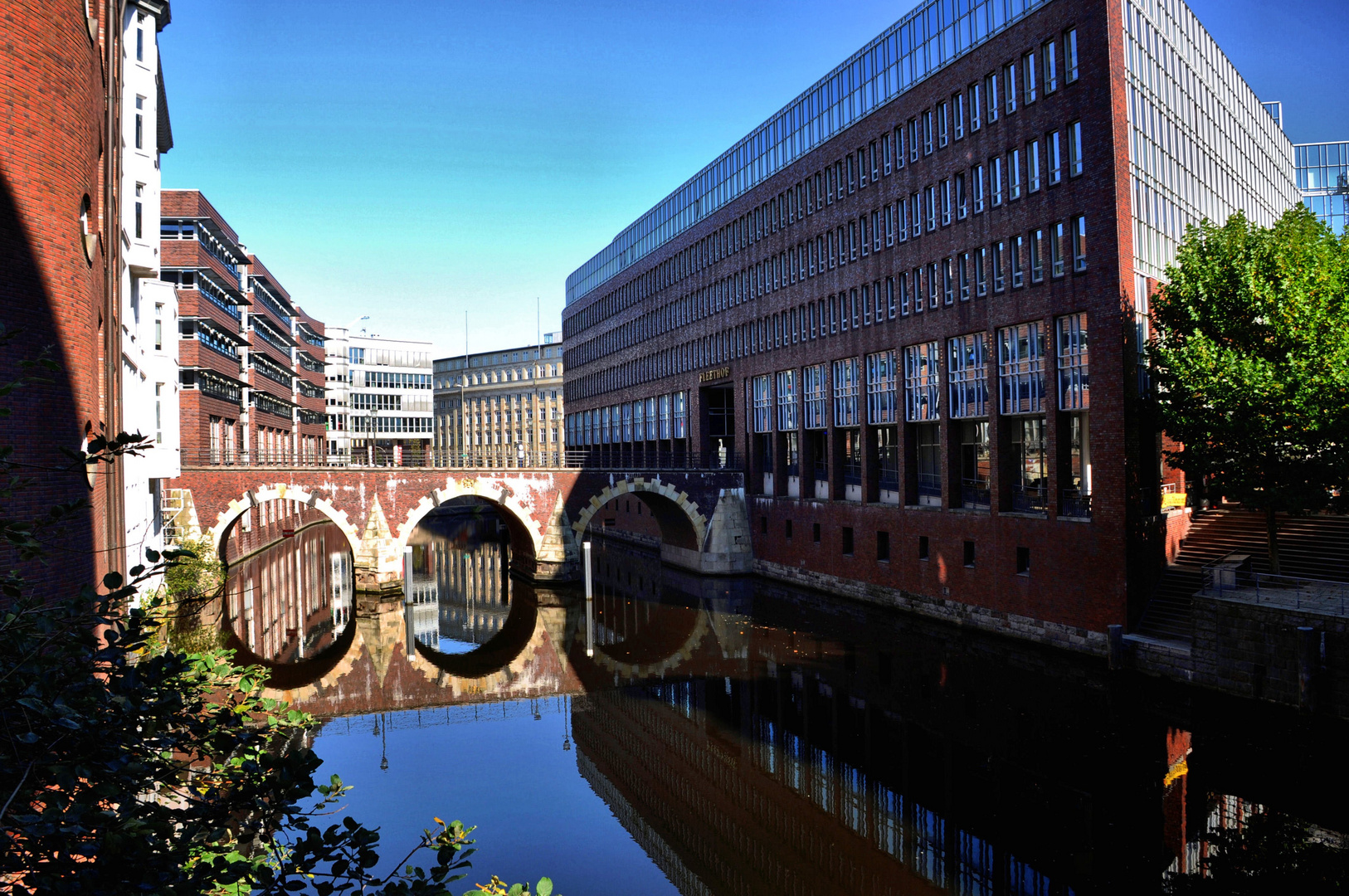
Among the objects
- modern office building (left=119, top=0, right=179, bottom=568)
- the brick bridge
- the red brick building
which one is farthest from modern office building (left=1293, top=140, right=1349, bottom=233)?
the red brick building

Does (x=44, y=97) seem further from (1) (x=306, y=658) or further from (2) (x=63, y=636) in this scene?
(1) (x=306, y=658)

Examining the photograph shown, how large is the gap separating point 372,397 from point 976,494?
9719cm

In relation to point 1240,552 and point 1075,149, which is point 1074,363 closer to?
point 1075,149

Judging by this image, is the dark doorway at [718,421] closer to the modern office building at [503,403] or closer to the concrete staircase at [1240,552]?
the concrete staircase at [1240,552]

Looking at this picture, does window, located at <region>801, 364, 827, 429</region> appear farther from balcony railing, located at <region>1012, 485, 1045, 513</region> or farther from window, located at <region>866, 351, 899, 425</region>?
balcony railing, located at <region>1012, 485, 1045, 513</region>

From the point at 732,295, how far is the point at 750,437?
393 inches

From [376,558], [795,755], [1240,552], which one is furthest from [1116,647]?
[376,558]

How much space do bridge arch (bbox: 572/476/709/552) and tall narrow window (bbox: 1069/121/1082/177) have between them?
3077cm

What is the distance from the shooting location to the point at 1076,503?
3391cm

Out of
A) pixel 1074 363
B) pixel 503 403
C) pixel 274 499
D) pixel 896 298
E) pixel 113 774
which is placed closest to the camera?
pixel 113 774

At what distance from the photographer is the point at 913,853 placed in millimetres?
18859

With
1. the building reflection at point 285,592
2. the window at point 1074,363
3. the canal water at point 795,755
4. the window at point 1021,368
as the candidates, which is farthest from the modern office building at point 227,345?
the window at point 1074,363

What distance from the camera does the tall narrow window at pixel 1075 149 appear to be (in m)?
33.4

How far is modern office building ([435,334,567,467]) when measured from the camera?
405ft
